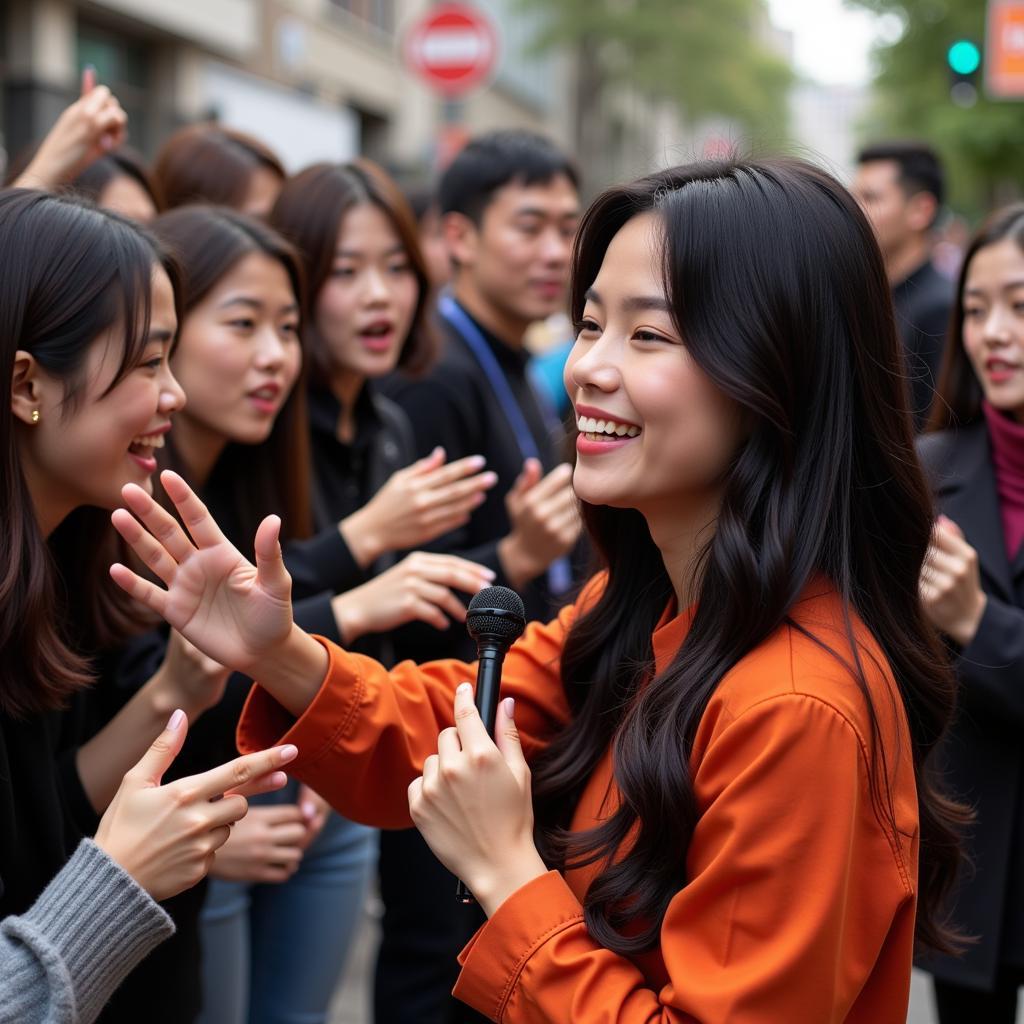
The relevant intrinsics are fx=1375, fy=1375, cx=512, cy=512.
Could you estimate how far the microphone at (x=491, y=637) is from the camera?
1.88m

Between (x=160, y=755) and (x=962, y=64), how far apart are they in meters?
8.18

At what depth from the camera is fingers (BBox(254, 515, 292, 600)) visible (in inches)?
76.8

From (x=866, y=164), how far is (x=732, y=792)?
20.3 ft

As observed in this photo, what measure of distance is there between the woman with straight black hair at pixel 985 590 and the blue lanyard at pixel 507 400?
1230 millimetres

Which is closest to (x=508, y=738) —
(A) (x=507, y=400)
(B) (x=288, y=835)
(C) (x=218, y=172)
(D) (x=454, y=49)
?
(B) (x=288, y=835)

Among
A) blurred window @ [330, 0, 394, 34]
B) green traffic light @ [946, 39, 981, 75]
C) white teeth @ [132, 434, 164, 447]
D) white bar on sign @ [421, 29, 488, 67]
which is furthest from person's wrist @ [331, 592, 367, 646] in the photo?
blurred window @ [330, 0, 394, 34]

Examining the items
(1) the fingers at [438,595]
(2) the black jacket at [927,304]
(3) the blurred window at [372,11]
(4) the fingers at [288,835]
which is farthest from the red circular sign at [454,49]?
(3) the blurred window at [372,11]

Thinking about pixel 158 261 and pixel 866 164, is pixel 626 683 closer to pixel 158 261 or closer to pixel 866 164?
pixel 158 261

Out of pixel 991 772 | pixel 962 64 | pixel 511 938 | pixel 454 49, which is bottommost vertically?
pixel 991 772

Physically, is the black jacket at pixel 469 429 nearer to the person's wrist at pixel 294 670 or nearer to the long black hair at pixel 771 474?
the person's wrist at pixel 294 670

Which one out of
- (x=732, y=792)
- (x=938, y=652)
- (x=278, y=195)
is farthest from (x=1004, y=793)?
(x=278, y=195)

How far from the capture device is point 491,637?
6.27 ft

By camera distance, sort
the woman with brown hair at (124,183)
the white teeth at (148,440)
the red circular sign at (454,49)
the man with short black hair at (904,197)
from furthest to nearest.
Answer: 1. the red circular sign at (454,49)
2. the man with short black hair at (904,197)
3. the woman with brown hair at (124,183)
4. the white teeth at (148,440)

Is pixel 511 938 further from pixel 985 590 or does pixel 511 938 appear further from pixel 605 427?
pixel 985 590
